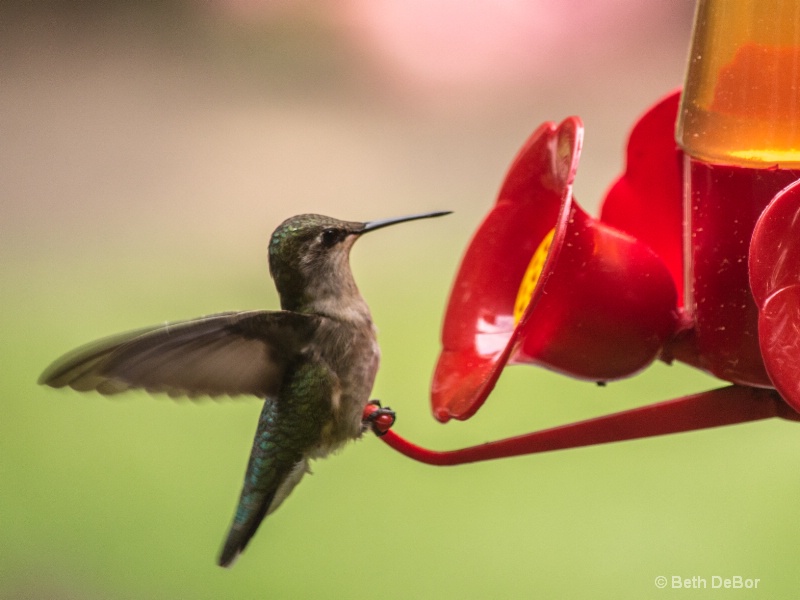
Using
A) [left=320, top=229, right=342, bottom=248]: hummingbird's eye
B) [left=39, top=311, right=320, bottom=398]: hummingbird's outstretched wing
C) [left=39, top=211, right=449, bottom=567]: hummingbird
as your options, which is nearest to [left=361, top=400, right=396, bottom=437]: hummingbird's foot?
[left=39, top=211, right=449, bottom=567]: hummingbird

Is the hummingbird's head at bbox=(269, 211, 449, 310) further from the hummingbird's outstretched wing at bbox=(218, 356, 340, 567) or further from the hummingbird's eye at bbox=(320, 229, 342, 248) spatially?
the hummingbird's outstretched wing at bbox=(218, 356, 340, 567)

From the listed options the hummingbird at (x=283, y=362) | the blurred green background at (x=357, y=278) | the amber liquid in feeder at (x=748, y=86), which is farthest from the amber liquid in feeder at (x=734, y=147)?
the blurred green background at (x=357, y=278)

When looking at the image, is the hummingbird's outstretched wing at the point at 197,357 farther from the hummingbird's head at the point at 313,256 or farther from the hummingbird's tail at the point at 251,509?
the hummingbird's tail at the point at 251,509

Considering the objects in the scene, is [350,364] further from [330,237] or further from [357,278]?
[357,278]

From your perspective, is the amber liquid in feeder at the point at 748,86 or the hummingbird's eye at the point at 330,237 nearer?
the amber liquid in feeder at the point at 748,86

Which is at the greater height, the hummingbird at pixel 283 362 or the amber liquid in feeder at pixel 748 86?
the amber liquid in feeder at pixel 748 86

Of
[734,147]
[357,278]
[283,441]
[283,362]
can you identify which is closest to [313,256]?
[283,362]
